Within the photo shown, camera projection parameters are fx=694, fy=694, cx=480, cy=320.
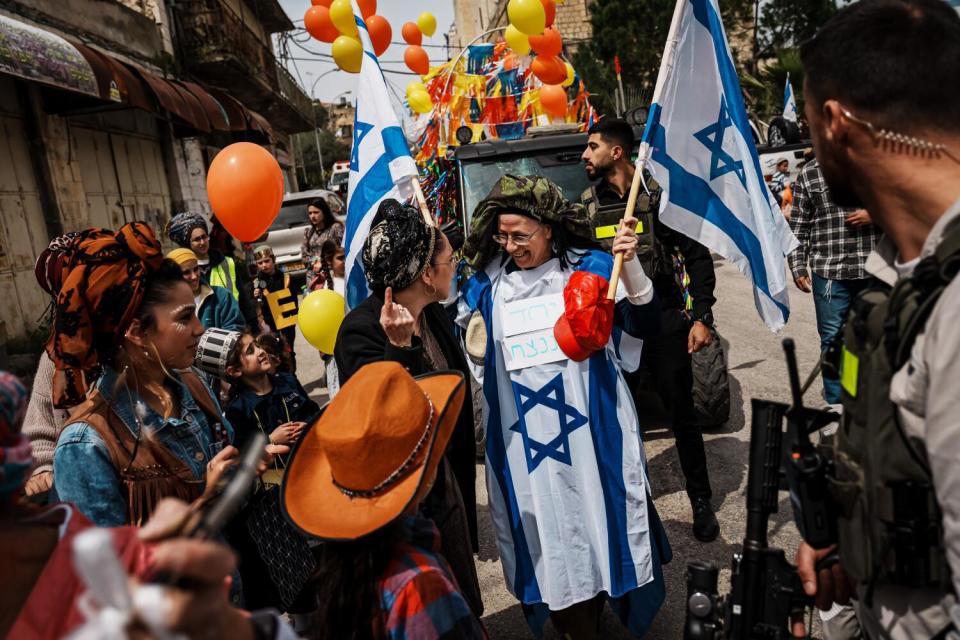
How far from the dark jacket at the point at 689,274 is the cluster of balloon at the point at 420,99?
7471 millimetres

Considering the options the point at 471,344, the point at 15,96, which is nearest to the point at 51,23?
the point at 15,96

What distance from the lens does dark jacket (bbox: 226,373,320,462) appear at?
290cm

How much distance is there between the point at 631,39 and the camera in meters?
25.3

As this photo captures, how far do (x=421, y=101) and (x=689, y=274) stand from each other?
7.73 meters

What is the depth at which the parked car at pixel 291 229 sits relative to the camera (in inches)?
574

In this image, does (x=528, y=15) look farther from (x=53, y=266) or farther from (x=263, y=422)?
(x=53, y=266)

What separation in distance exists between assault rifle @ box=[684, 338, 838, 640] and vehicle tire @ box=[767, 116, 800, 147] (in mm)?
15387

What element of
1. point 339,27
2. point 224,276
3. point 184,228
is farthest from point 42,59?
point 224,276

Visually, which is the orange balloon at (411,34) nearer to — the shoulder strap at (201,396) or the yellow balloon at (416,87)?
the yellow balloon at (416,87)

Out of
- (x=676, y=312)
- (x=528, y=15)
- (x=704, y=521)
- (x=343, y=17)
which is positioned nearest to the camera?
(x=704, y=521)

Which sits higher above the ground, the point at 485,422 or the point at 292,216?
the point at 292,216

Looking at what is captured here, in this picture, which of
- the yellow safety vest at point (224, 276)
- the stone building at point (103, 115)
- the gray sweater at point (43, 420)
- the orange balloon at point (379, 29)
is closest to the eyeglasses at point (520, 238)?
the gray sweater at point (43, 420)

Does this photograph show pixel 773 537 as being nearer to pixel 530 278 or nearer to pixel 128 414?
pixel 530 278

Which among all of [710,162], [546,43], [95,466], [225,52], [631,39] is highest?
[631,39]
